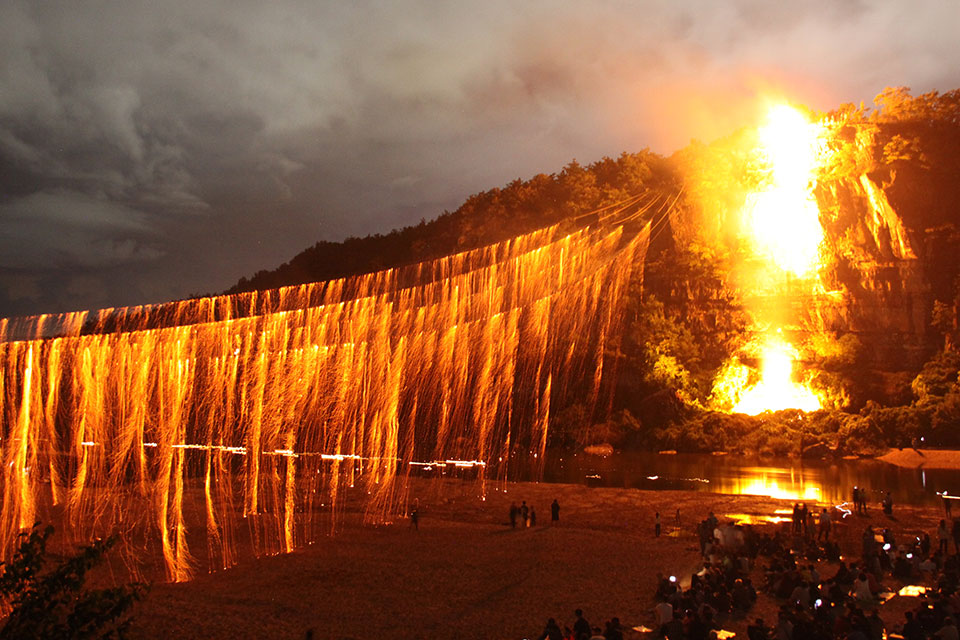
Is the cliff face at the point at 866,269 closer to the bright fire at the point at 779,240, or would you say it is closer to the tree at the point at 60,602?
the bright fire at the point at 779,240

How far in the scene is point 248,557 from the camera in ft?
60.5

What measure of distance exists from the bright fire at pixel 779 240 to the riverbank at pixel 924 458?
9.42 meters

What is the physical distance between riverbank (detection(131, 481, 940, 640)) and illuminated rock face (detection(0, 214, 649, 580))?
10063mm

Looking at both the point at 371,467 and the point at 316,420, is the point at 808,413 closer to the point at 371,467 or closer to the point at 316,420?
the point at 371,467

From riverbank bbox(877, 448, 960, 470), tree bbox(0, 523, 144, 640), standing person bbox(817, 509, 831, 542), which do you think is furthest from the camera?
riverbank bbox(877, 448, 960, 470)

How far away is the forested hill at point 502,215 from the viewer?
7175 centimetres

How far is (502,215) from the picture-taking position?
79375mm

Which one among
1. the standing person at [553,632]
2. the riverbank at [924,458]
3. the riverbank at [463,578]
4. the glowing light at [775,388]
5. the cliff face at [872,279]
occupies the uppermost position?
the cliff face at [872,279]

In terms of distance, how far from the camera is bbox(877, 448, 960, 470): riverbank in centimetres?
3319

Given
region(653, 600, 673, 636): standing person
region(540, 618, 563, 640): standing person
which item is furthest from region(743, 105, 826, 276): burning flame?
region(540, 618, 563, 640): standing person

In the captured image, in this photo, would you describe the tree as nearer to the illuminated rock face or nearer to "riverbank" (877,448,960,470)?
the illuminated rock face

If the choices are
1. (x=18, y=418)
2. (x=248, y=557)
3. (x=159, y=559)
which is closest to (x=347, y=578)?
(x=248, y=557)

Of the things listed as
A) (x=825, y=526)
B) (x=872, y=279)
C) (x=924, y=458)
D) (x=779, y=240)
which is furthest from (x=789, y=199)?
(x=825, y=526)

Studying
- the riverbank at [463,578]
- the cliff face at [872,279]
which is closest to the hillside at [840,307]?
the cliff face at [872,279]
